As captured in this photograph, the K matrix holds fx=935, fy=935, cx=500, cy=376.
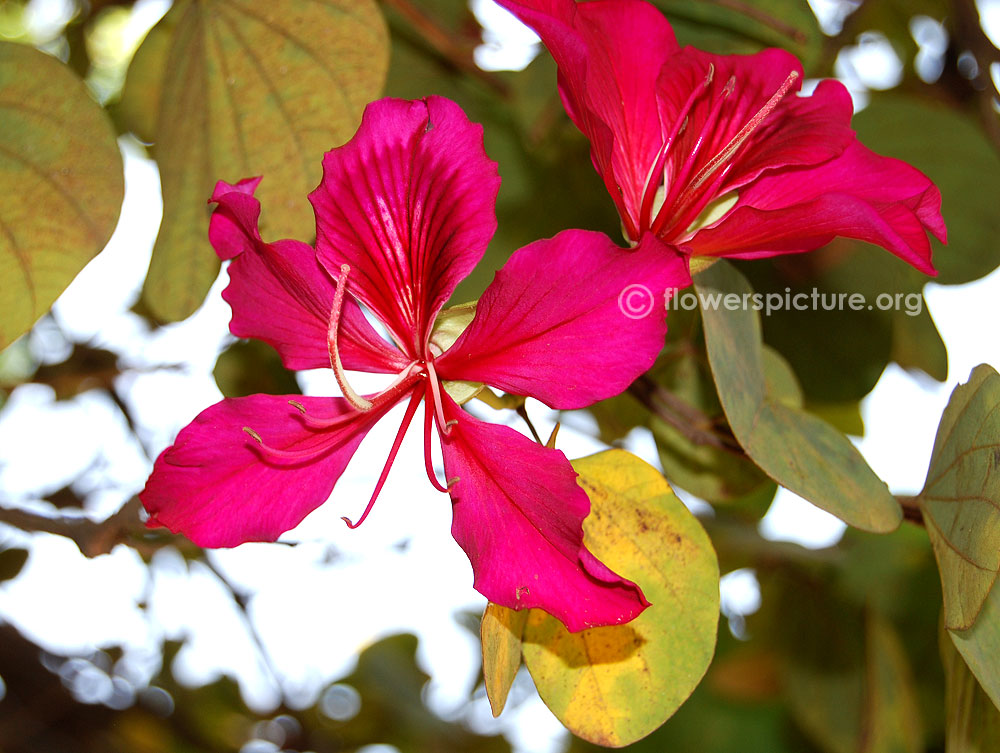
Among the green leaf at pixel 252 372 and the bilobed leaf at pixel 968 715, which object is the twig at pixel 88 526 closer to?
the green leaf at pixel 252 372

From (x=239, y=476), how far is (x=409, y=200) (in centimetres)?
18

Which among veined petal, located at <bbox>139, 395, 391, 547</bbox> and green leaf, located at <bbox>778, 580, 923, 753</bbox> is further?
green leaf, located at <bbox>778, 580, 923, 753</bbox>

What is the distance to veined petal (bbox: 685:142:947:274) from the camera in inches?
19.2

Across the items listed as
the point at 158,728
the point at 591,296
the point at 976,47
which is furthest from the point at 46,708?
the point at 976,47

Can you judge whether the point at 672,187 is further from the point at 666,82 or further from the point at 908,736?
the point at 908,736

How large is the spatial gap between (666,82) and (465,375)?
0.71 feet

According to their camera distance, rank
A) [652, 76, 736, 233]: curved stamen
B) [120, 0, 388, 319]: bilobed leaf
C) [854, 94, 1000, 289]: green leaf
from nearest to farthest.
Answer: [652, 76, 736, 233]: curved stamen → [120, 0, 388, 319]: bilobed leaf → [854, 94, 1000, 289]: green leaf

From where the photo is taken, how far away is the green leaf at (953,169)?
3.50ft

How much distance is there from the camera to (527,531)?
47 cm

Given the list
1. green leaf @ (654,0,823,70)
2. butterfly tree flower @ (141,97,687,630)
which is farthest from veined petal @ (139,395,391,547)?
green leaf @ (654,0,823,70)

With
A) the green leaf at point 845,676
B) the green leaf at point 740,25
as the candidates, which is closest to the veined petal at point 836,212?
the green leaf at point 740,25

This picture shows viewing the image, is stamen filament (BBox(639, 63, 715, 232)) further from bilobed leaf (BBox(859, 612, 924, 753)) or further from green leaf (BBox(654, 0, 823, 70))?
bilobed leaf (BBox(859, 612, 924, 753))

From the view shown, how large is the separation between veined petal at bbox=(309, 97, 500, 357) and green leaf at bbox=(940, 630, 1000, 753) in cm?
42

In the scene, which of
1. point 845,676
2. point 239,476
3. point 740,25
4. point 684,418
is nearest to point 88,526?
point 239,476
